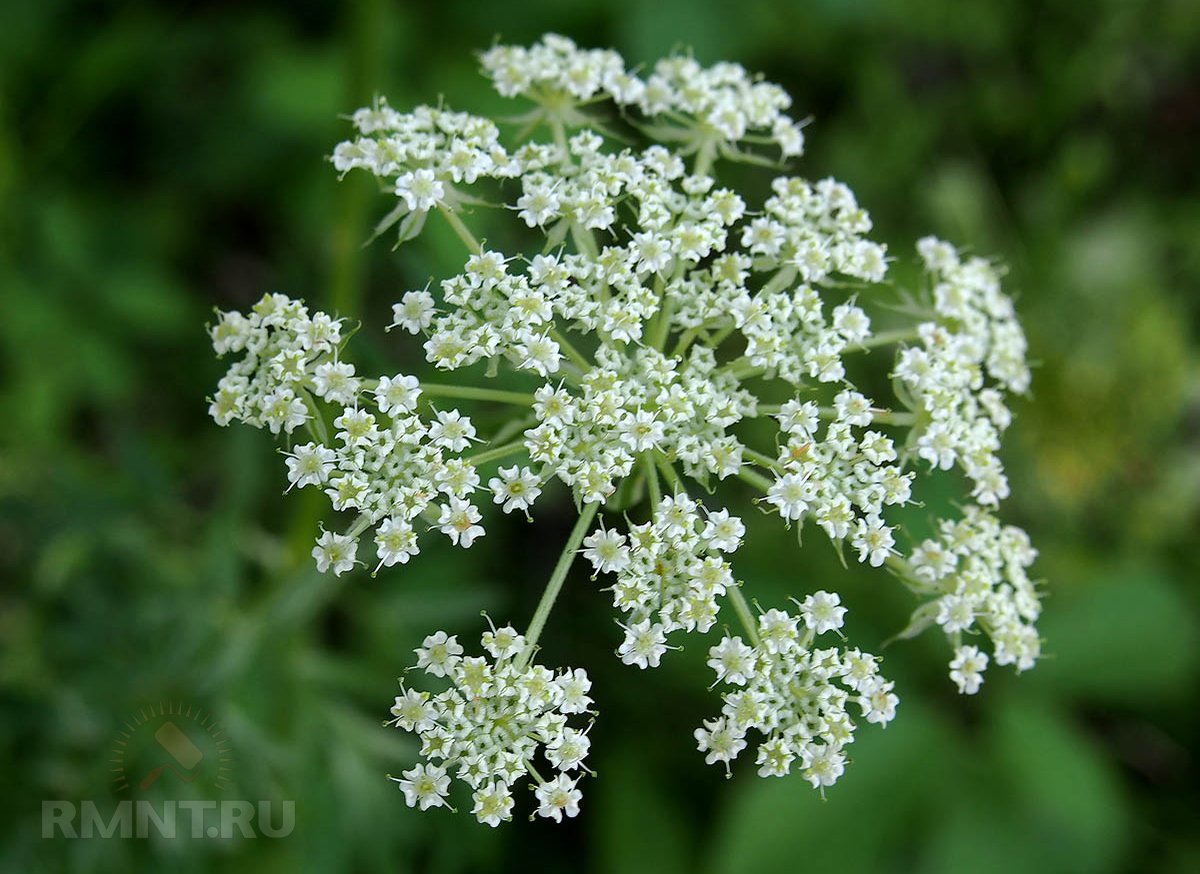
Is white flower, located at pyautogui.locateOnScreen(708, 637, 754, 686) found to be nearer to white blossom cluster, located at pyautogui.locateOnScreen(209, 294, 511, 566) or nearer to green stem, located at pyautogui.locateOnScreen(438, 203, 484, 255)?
white blossom cluster, located at pyautogui.locateOnScreen(209, 294, 511, 566)

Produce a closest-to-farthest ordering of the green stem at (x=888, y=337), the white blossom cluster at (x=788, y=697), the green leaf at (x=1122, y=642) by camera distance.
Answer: the white blossom cluster at (x=788, y=697) < the green stem at (x=888, y=337) < the green leaf at (x=1122, y=642)

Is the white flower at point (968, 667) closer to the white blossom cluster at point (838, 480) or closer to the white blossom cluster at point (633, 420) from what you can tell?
the white blossom cluster at point (838, 480)

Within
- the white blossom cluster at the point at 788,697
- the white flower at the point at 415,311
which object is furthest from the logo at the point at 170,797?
the white blossom cluster at the point at 788,697

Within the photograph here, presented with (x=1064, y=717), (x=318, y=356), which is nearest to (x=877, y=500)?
(x=318, y=356)

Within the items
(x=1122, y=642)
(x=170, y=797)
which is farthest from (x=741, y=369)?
(x=1122, y=642)

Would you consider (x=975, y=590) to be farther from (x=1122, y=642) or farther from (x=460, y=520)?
(x=1122, y=642)
